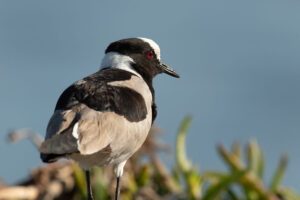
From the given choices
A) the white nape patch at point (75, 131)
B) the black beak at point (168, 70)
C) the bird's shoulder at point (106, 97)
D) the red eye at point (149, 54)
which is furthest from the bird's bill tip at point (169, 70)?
the white nape patch at point (75, 131)

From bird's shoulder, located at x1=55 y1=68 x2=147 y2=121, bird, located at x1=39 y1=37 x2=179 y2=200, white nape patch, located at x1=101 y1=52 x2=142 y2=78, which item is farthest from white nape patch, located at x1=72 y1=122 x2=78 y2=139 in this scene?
white nape patch, located at x1=101 y1=52 x2=142 y2=78

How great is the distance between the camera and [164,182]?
9078 mm

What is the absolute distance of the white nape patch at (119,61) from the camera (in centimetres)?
658

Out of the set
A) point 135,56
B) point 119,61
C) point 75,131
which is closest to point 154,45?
point 135,56

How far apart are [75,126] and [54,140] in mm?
232

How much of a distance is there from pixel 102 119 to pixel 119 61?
48.6 inches

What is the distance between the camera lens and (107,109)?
5.59 meters

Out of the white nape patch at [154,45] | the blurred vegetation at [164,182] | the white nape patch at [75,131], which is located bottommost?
the blurred vegetation at [164,182]

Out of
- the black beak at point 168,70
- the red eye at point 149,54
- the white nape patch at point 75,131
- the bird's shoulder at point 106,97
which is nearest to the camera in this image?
the white nape patch at point 75,131

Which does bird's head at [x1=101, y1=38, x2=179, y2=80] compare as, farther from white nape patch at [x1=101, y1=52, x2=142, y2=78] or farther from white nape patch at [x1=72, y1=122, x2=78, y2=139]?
white nape patch at [x1=72, y1=122, x2=78, y2=139]

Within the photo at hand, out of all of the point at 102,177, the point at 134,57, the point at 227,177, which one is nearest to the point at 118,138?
the point at 134,57

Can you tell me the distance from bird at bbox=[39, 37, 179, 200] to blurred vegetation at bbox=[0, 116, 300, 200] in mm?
2061

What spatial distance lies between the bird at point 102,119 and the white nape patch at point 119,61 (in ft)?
0.06

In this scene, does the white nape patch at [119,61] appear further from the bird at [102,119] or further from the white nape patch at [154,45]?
the white nape patch at [154,45]
